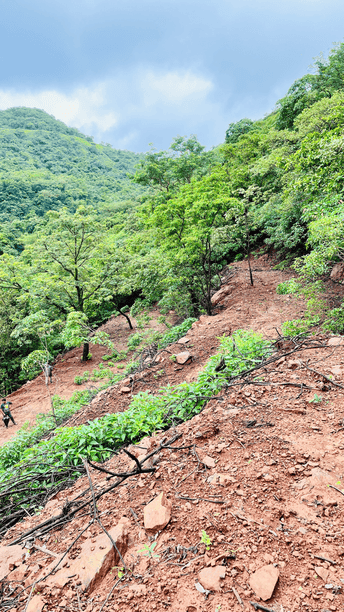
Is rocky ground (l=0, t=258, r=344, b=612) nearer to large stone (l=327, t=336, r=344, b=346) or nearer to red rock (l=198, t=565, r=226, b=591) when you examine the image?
red rock (l=198, t=565, r=226, b=591)

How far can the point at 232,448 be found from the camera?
8.04ft

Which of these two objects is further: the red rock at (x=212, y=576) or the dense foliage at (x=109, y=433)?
the dense foliage at (x=109, y=433)

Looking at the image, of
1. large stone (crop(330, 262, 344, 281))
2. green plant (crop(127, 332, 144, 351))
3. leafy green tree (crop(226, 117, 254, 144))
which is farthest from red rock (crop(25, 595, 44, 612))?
leafy green tree (crop(226, 117, 254, 144))

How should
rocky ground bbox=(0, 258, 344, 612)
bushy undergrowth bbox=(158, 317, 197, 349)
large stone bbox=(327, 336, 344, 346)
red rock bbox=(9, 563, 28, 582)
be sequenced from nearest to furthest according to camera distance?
rocky ground bbox=(0, 258, 344, 612), red rock bbox=(9, 563, 28, 582), large stone bbox=(327, 336, 344, 346), bushy undergrowth bbox=(158, 317, 197, 349)

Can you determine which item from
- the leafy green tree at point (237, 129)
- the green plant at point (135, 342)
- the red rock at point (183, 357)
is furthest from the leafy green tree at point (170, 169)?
the red rock at point (183, 357)

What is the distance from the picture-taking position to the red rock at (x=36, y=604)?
1594 millimetres

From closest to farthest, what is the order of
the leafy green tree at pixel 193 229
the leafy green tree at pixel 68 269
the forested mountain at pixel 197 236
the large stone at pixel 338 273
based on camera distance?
1. the forested mountain at pixel 197 236
2. the large stone at pixel 338 273
3. the leafy green tree at pixel 193 229
4. the leafy green tree at pixel 68 269

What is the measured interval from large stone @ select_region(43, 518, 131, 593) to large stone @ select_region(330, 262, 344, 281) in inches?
371

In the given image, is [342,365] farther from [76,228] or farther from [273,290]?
[76,228]

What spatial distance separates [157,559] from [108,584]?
34 centimetres

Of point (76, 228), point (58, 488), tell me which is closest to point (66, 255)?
point (76, 228)

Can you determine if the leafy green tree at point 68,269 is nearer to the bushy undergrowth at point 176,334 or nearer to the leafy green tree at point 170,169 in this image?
the bushy undergrowth at point 176,334

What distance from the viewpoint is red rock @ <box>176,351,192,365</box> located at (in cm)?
675

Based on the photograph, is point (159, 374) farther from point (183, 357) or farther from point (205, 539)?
point (205, 539)
